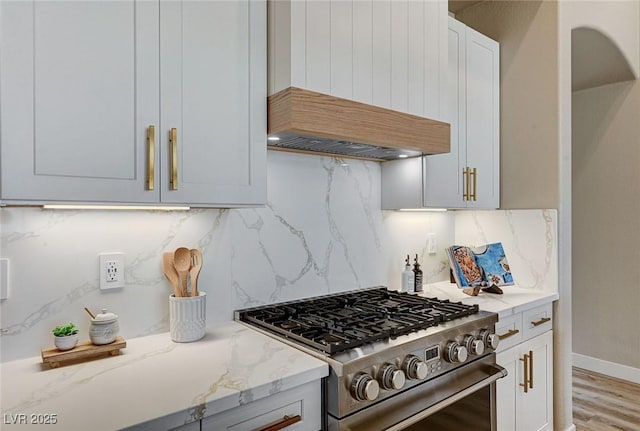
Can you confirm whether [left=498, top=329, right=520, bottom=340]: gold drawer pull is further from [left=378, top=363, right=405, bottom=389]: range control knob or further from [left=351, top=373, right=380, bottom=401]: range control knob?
[left=351, top=373, right=380, bottom=401]: range control knob

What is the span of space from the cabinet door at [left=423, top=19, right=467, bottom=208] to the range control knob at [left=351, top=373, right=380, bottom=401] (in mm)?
1097

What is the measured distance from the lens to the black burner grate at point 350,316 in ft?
4.50

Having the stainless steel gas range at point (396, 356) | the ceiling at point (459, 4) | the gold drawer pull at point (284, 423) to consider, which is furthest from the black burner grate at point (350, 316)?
the ceiling at point (459, 4)

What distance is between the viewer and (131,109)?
117 cm

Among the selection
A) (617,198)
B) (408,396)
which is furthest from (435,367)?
(617,198)

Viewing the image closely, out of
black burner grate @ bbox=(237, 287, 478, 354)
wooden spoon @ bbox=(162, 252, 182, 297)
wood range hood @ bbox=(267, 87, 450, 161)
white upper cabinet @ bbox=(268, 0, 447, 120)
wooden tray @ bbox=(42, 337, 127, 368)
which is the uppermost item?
white upper cabinet @ bbox=(268, 0, 447, 120)

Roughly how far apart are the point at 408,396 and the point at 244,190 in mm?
911

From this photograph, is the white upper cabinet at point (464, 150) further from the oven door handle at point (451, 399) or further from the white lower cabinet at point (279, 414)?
the white lower cabinet at point (279, 414)

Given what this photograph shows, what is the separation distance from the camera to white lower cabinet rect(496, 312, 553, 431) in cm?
191

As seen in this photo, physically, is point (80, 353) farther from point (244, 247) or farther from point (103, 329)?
point (244, 247)

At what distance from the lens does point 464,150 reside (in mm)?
2283

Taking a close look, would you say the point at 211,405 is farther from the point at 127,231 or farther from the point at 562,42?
the point at 562,42

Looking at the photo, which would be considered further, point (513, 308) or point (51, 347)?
point (513, 308)

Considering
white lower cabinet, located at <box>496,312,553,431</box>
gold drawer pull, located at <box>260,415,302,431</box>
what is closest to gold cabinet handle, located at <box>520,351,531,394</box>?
white lower cabinet, located at <box>496,312,553,431</box>
